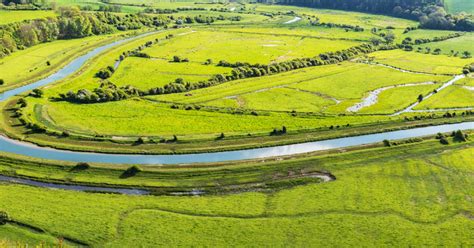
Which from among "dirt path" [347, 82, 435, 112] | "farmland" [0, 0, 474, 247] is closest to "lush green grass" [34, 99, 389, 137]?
"farmland" [0, 0, 474, 247]

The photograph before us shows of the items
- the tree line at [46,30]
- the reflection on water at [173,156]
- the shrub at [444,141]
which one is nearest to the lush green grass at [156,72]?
the reflection on water at [173,156]

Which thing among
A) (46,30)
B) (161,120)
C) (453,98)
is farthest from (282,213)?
(46,30)

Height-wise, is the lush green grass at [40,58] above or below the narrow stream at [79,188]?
above

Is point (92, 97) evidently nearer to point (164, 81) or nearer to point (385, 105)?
point (164, 81)

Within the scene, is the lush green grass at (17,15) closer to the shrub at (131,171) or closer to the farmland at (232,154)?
the farmland at (232,154)

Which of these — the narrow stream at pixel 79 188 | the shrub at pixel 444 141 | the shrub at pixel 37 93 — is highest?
the shrub at pixel 37 93

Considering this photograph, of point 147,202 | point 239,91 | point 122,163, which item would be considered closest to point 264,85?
point 239,91

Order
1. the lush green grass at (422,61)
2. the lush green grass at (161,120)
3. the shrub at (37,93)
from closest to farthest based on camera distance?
the lush green grass at (161,120) < the shrub at (37,93) < the lush green grass at (422,61)
